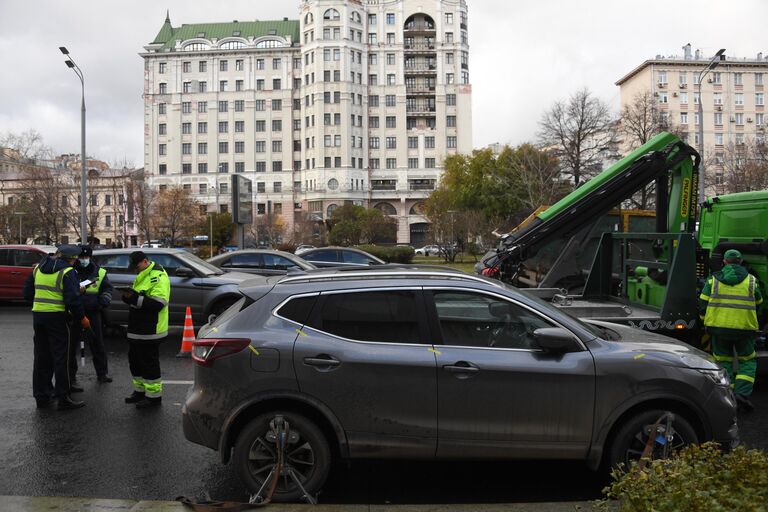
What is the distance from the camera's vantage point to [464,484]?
4.96 metres

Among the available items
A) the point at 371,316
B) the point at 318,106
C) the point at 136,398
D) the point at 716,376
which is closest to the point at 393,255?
the point at 136,398

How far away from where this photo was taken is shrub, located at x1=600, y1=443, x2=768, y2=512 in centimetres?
261

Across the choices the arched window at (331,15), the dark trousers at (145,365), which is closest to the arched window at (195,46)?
the arched window at (331,15)

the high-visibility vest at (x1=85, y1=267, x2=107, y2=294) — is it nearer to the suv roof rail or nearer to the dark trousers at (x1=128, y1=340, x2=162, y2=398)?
the dark trousers at (x1=128, y1=340, x2=162, y2=398)

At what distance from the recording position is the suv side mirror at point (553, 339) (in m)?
4.40

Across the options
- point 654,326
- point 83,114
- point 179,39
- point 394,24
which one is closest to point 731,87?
point 394,24

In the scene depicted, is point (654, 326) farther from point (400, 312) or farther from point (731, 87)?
point (731, 87)

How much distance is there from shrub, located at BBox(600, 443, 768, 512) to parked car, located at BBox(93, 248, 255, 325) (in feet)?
32.5

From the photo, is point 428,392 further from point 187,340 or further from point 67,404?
point 187,340

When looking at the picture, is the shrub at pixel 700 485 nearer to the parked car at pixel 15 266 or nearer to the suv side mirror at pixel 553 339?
the suv side mirror at pixel 553 339

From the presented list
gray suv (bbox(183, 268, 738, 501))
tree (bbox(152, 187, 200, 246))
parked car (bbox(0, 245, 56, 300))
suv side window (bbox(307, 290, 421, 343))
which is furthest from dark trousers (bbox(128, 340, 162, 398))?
tree (bbox(152, 187, 200, 246))

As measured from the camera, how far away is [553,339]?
14.4 feet

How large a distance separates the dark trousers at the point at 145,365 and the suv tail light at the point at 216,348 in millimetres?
3063

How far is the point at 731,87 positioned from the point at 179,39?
84222mm
